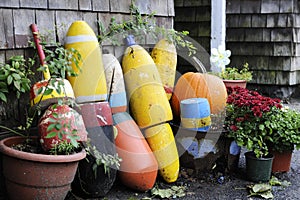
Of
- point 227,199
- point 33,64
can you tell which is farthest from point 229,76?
point 33,64

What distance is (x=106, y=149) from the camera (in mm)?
2488

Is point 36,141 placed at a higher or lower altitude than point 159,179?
higher

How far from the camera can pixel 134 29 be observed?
3193 millimetres

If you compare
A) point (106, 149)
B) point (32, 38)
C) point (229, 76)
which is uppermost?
point (32, 38)

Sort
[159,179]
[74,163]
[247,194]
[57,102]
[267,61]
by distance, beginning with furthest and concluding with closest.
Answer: [267,61] < [159,179] < [247,194] < [57,102] < [74,163]

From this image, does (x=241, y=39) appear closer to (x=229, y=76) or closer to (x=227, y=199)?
(x=229, y=76)

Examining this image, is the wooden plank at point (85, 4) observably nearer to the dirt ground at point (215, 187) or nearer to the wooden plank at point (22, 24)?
the wooden plank at point (22, 24)

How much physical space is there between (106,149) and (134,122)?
0.39 metres

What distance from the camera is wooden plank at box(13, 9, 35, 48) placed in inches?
95.3

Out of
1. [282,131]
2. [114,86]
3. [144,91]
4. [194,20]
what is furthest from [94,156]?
[194,20]

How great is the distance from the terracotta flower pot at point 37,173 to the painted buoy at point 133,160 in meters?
0.52

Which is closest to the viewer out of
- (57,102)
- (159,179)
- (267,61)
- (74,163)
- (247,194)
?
(74,163)

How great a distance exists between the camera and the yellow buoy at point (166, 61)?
3.25 m

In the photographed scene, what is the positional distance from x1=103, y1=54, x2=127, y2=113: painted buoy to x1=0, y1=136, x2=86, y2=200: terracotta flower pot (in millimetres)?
669
